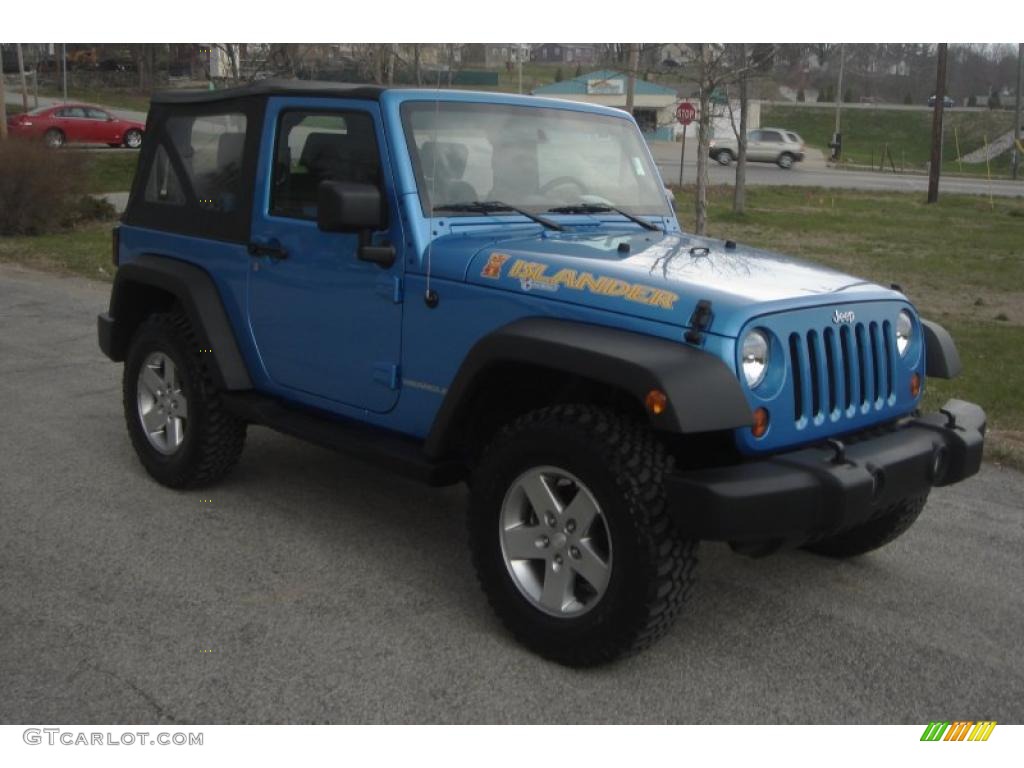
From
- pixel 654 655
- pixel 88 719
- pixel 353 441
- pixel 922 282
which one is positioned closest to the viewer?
pixel 88 719

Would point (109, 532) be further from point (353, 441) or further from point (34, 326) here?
point (34, 326)

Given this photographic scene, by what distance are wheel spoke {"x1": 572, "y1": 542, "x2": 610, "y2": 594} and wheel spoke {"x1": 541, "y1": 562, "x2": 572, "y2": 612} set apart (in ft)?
0.20

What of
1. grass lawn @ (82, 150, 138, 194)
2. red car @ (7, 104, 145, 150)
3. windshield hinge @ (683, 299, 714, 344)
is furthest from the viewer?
red car @ (7, 104, 145, 150)

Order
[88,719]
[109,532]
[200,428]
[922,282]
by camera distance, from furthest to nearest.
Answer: [922,282], [200,428], [109,532], [88,719]

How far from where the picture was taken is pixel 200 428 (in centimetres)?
543

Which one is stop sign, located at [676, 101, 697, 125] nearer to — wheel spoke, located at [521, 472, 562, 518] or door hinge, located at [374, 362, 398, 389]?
door hinge, located at [374, 362, 398, 389]

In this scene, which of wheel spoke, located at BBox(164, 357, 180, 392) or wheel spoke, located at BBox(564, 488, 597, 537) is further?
wheel spoke, located at BBox(164, 357, 180, 392)

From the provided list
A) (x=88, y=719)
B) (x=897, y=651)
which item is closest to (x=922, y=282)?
(x=897, y=651)

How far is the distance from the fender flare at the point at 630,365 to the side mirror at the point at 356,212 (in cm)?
69

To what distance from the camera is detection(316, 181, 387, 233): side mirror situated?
14.2 ft

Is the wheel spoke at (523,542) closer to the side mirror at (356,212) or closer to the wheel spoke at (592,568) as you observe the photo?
the wheel spoke at (592,568)

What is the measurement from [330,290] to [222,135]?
1.20 metres

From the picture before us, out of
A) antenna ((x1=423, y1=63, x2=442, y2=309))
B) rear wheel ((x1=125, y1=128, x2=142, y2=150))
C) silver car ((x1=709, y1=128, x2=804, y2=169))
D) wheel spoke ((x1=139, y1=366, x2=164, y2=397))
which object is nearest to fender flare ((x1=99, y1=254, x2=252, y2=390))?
wheel spoke ((x1=139, y1=366, x2=164, y2=397))

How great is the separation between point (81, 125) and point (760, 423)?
3451 centimetres
